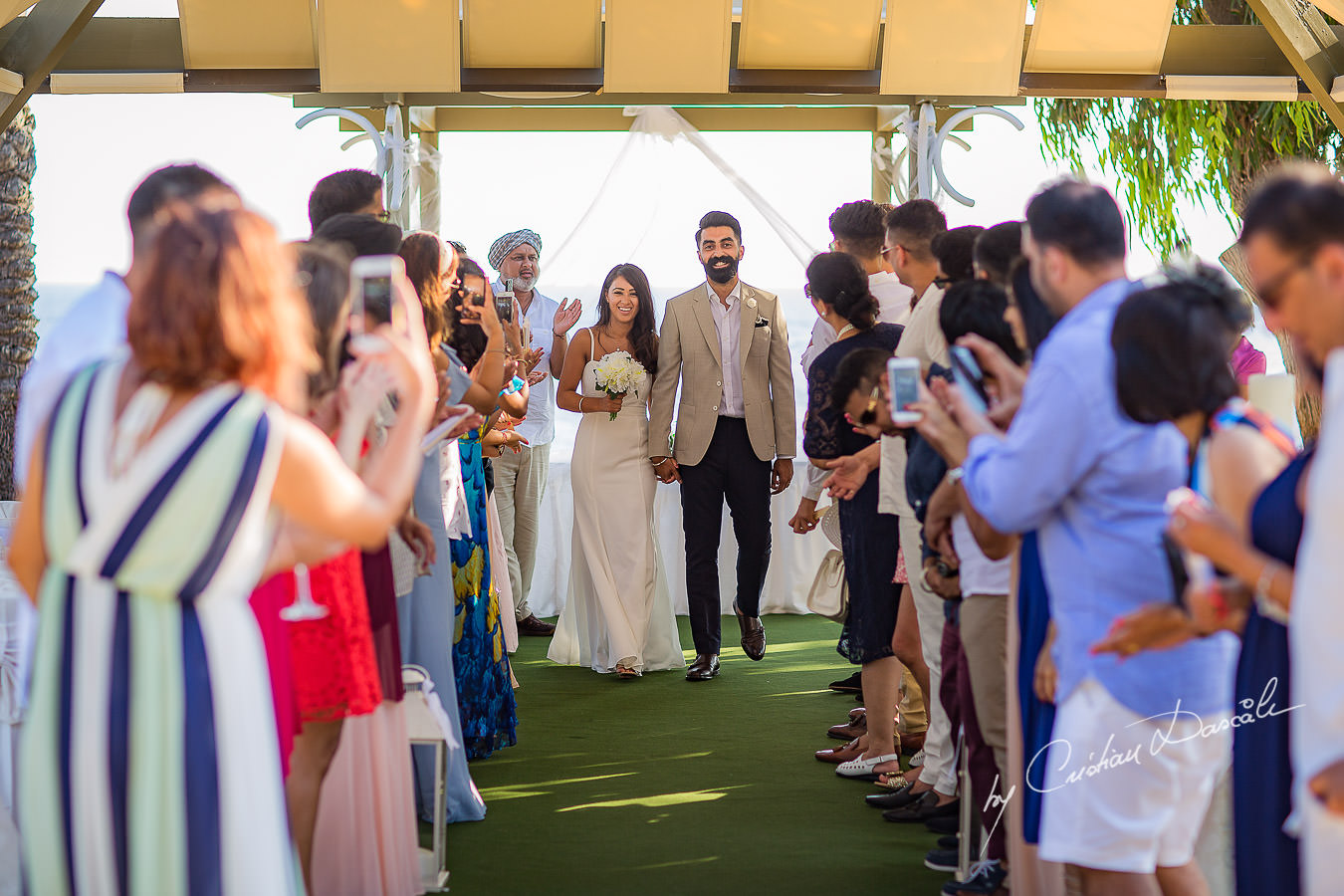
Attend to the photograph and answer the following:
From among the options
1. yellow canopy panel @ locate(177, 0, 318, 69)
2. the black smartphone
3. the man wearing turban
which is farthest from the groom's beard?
yellow canopy panel @ locate(177, 0, 318, 69)

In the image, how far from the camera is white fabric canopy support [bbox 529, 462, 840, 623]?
798cm

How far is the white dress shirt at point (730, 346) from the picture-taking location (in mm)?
6082

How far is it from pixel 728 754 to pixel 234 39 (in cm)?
397

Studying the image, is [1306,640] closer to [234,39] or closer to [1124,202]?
[234,39]

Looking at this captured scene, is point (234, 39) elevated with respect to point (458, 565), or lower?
elevated

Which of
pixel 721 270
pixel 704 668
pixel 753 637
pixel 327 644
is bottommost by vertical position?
pixel 704 668

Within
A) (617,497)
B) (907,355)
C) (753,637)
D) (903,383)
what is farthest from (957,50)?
(903,383)

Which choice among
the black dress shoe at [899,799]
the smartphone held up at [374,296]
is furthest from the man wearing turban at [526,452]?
the smartphone held up at [374,296]

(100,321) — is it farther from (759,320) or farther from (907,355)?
(759,320)

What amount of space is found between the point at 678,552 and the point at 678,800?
3.79 m

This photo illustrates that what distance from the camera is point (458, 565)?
4203mm

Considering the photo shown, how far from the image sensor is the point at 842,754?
183 inches

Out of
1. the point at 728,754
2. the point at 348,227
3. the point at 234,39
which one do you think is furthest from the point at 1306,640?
the point at 234,39

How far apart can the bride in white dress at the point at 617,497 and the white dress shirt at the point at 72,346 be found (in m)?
4.01
